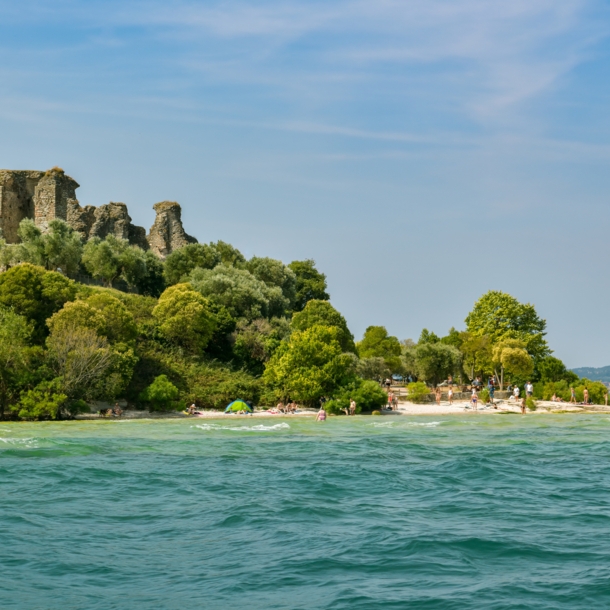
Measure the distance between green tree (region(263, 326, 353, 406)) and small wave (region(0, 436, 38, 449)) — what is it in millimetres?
18869

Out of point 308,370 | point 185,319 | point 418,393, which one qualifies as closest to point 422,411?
point 418,393

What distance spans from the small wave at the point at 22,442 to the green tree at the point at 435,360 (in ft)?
134

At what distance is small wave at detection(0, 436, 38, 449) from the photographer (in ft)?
90.1

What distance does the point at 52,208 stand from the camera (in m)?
67.8

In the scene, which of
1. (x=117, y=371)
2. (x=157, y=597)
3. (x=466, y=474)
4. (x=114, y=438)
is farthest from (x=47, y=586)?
(x=117, y=371)

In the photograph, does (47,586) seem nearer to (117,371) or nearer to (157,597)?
(157,597)

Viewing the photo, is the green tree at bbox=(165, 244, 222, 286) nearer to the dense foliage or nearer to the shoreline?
the dense foliage

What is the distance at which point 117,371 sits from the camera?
4203 cm

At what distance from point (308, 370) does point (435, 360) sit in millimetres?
21982

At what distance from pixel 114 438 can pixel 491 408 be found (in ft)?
83.3

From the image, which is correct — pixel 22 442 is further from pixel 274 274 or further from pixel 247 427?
pixel 274 274

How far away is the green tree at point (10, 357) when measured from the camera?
38781mm

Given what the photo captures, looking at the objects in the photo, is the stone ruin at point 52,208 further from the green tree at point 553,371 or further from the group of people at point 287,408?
the green tree at point 553,371

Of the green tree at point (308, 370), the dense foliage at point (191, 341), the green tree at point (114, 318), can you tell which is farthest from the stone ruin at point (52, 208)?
the green tree at point (308, 370)
